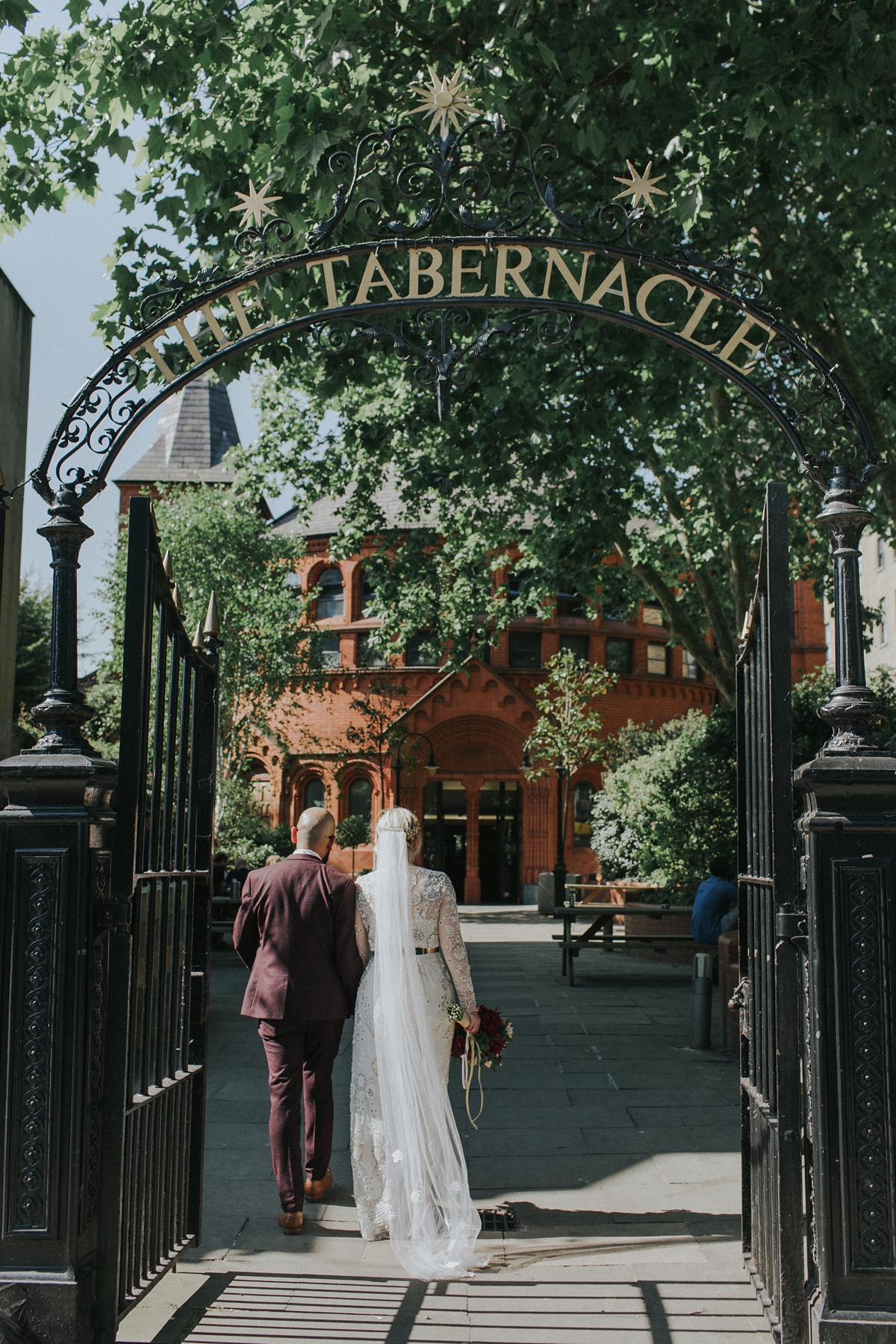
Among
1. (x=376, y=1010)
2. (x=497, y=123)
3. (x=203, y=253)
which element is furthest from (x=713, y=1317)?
(x=203, y=253)

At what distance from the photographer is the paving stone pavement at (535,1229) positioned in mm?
4297

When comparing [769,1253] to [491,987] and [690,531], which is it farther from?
[690,531]

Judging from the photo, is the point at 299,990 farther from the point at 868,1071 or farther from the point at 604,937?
the point at 604,937

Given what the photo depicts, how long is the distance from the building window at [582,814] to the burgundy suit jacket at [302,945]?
30542 millimetres

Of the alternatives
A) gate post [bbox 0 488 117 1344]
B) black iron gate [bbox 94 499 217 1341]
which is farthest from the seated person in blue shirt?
Result: gate post [bbox 0 488 117 1344]

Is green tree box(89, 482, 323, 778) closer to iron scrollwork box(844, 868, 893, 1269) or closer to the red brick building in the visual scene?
the red brick building

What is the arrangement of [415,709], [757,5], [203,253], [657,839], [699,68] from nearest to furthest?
[757,5]
[699,68]
[203,253]
[657,839]
[415,709]

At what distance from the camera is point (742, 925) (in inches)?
190

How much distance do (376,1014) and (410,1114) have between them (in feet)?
1.54

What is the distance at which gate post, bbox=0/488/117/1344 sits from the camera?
374 cm

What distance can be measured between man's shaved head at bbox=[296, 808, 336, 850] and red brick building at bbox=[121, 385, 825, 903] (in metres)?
27.6

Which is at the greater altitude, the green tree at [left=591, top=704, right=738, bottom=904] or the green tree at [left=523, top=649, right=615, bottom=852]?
the green tree at [left=523, top=649, right=615, bottom=852]

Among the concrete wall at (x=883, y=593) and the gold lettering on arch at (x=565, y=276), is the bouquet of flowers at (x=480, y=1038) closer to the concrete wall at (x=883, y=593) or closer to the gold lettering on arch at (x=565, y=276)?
the gold lettering on arch at (x=565, y=276)

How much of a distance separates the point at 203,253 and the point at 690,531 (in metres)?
11.1
